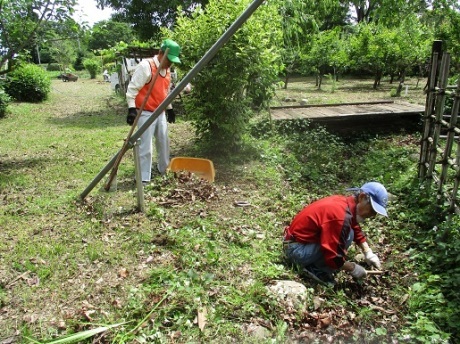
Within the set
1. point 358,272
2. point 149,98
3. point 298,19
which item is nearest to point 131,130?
point 149,98

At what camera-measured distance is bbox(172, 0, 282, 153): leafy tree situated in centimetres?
575

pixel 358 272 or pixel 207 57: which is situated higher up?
pixel 207 57

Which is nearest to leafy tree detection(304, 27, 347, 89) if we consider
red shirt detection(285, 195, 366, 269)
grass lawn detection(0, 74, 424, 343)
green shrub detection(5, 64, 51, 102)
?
green shrub detection(5, 64, 51, 102)

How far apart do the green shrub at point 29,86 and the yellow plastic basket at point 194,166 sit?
11.2 m

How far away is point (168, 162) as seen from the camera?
18.5 feet

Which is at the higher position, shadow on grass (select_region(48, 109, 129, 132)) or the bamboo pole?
the bamboo pole

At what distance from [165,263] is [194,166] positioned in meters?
2.44

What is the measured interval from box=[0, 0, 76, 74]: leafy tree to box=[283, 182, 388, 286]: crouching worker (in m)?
5.56

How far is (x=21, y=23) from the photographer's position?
20.2 feet

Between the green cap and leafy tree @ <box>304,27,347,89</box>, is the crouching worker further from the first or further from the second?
leafy tree @ <box>304,27,347,89</box>

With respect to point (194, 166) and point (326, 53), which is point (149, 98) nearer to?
point (194, 166)

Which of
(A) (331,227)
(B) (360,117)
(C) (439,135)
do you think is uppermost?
(C) (439,135)

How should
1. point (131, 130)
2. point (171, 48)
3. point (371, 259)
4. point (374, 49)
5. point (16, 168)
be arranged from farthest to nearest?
point (374, 49), point (16, 168), point (171, 48), point (131, 130), point (371, 259)

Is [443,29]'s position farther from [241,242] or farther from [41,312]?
[41,312]
